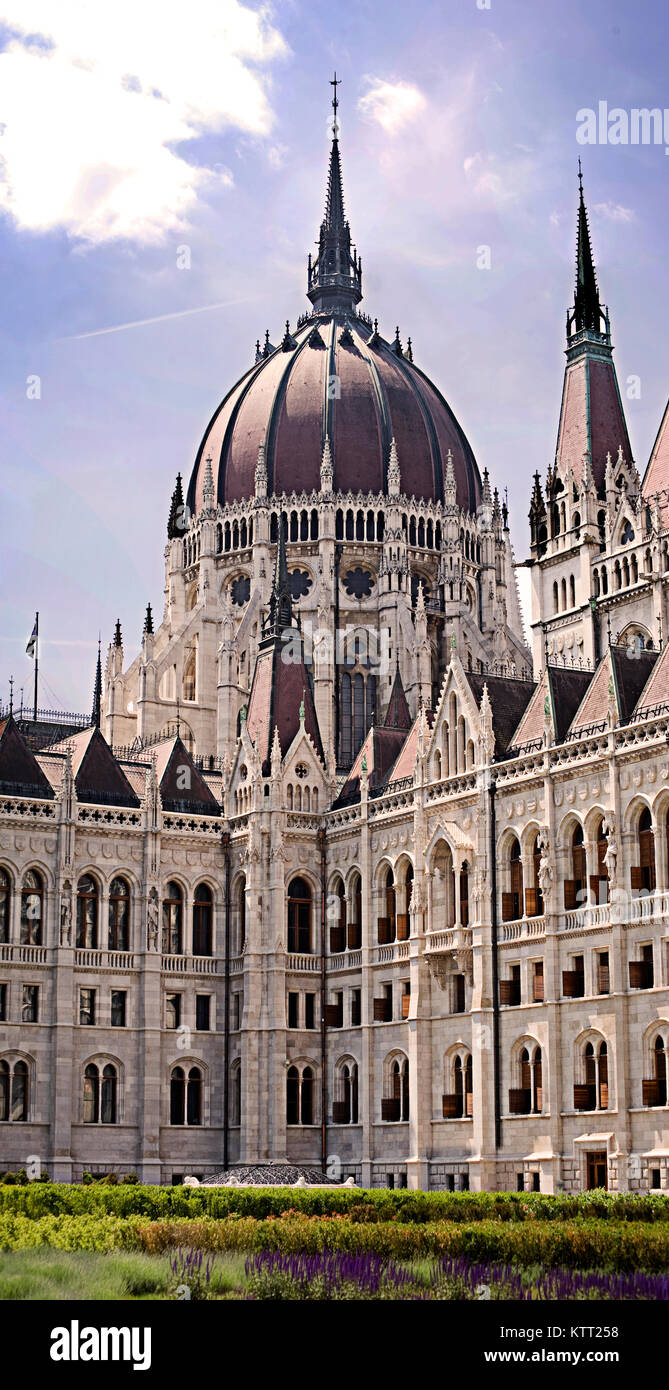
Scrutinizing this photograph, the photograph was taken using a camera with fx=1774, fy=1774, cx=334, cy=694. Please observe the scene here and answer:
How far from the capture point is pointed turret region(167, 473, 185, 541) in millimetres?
100438

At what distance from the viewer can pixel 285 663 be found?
76.2 metres

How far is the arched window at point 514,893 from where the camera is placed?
2367 inches

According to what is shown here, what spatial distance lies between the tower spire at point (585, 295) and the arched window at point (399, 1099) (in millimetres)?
34923

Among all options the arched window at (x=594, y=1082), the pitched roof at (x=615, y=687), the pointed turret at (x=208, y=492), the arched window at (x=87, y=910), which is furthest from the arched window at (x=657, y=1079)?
the pointed turret at (x=208, y=492)

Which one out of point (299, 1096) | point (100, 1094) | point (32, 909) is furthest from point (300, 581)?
point (100, 1094)

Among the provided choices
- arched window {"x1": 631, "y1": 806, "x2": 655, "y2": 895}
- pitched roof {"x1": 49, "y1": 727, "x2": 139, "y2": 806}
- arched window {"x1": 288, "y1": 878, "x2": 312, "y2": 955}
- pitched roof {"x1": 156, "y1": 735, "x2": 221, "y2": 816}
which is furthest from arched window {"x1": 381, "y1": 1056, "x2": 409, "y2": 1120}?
pitched roof {"x1": 49, "y1": 727, "x2": 139, "y2": 806}

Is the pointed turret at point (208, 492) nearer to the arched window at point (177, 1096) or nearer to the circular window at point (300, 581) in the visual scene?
the circular window at point (300, 581)

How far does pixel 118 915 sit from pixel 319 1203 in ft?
89.1

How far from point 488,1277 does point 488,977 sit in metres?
33.5

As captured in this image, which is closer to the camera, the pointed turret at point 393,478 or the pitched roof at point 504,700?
the pitched roof at point 504,700

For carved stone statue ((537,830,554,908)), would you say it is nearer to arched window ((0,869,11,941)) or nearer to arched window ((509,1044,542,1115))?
arched window ((509,1044,542,1115))

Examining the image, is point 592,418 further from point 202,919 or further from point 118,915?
point 118,915
